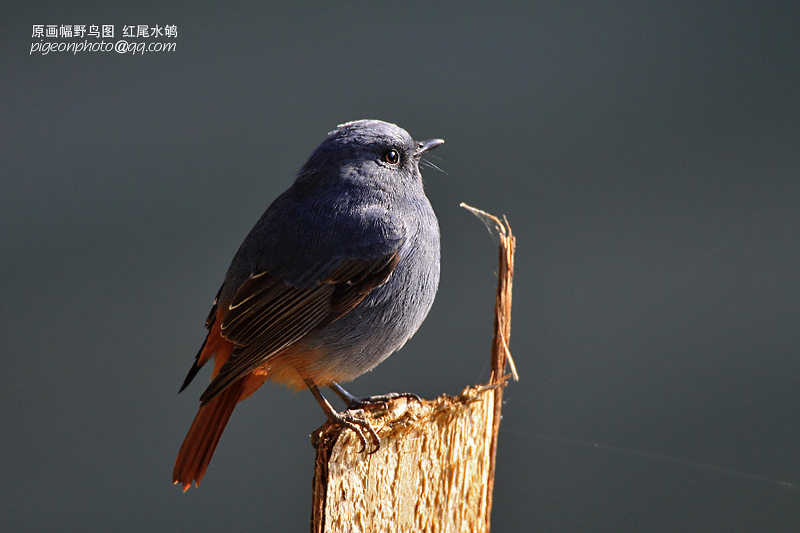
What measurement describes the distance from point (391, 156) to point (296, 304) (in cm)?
71

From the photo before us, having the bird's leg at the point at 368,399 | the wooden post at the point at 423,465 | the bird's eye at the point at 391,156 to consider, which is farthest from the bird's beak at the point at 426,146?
the bird's leg at the point at 368,399

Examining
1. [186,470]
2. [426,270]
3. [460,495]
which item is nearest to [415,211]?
[426,270]

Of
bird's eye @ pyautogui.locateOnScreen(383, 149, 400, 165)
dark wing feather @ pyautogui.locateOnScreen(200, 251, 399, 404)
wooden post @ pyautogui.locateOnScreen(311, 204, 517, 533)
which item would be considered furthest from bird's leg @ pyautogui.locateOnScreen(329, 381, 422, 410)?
bird's eye @ pyautogui.locateOnScreen(383, 149, 400, 165)

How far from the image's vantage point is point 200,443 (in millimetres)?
2555

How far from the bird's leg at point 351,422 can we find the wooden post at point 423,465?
0.02m

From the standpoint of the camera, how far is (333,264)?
8.21 ft

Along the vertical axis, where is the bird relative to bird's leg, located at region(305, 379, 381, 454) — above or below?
above

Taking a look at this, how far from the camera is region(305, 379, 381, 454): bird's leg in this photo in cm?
228

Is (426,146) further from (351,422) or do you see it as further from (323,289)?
(351,422)

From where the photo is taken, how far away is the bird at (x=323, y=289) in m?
2.49

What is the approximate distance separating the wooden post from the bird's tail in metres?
0.40

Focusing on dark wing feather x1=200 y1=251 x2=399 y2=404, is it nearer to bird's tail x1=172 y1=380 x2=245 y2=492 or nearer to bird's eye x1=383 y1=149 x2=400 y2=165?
bird's tail x1=172 y1=380 x2=245 y2=492

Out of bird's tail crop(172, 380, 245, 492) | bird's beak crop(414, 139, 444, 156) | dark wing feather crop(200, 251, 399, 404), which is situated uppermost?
bird's beak crop(414, 139, 444, 156)

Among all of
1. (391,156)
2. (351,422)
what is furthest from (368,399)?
(391,156)
